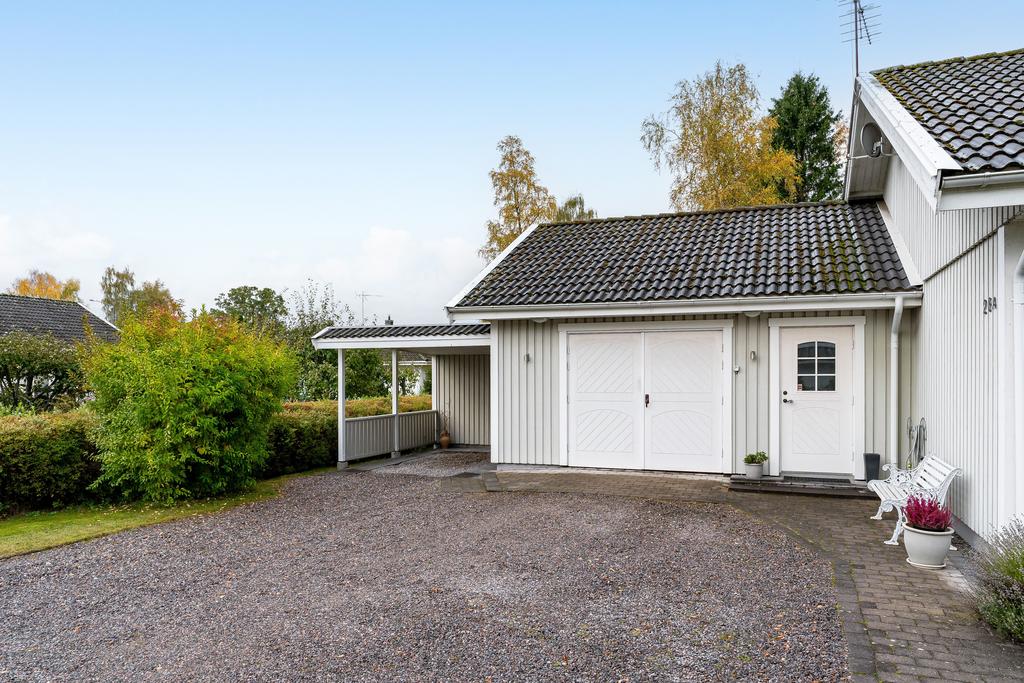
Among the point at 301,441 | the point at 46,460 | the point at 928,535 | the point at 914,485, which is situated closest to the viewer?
the point at 928,535

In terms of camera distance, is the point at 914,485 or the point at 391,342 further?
the point at 391,342

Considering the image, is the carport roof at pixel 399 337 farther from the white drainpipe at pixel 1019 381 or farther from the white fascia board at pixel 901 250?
the white drainpipe at pixel 1019 381

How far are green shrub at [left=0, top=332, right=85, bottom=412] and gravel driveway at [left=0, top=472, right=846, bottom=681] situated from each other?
12250 mm

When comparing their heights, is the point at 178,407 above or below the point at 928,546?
above

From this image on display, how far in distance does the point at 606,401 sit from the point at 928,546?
531 centimetres

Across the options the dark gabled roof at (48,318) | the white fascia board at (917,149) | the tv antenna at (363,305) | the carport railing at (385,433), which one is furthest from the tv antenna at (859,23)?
the dark gabled roof at (48,318)

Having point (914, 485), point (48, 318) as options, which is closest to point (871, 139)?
point (914, 485)

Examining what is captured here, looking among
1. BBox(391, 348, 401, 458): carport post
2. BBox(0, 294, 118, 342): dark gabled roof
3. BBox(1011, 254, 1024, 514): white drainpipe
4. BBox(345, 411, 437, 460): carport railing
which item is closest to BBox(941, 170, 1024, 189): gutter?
BBox(1011, 254, 1024, 514): white drainpipe

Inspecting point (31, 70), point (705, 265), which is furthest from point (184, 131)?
point (705, 265)

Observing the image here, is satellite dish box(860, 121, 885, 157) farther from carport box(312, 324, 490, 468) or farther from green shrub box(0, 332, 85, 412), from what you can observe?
green shrub box(0, 332, 85, 412)

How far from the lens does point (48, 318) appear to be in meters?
26.3

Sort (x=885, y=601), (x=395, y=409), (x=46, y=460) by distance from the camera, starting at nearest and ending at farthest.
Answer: (x=885, y=601), (x=46, y=460), (x=395, y=409)

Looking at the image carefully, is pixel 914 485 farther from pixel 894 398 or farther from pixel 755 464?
pixel 755 464

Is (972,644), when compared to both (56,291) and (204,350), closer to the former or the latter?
(204,350)
